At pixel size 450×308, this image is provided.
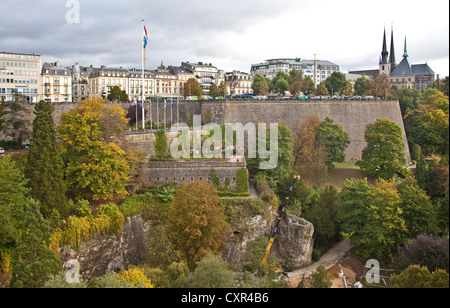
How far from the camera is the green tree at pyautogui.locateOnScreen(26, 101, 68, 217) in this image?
80.1 feet

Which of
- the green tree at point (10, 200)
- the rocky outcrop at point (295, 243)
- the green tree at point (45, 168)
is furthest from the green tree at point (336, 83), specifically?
the green tree at point (10, 200)

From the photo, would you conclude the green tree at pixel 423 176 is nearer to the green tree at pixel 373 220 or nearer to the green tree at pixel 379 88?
the green tree at pixel 373 220

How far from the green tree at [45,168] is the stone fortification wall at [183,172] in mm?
7395

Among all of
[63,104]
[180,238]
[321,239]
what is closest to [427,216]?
[321,239]

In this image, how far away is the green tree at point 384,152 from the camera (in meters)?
38.2

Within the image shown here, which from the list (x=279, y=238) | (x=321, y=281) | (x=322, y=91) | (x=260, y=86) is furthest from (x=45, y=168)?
(x=260, y=86)

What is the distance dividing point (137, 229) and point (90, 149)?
6.36 meters

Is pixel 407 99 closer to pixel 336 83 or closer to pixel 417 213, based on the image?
pixel 336 83

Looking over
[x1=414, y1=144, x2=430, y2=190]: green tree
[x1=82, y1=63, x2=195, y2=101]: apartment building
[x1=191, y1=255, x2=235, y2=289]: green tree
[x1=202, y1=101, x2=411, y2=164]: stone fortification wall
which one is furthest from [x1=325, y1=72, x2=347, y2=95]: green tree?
[x1=191, y1=255, x2=235, y2=289]: green tree

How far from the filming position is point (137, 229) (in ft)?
89.5

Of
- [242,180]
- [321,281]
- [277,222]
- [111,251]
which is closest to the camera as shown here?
[321,281]

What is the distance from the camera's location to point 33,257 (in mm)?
19297

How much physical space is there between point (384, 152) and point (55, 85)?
40013mm
